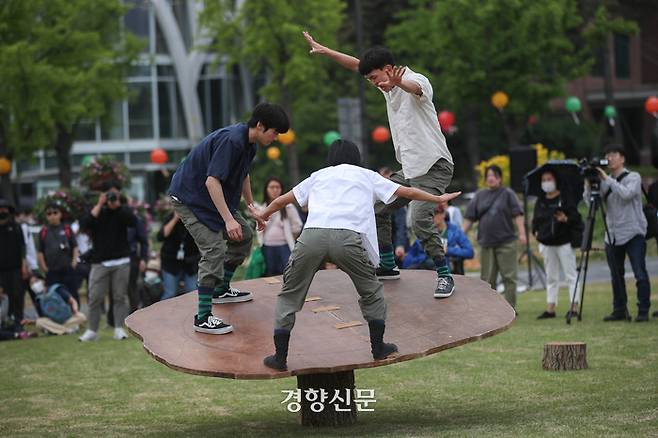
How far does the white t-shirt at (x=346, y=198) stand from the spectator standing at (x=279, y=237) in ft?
21.6

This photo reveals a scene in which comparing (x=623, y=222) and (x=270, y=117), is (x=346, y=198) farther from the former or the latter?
(x=623, y=222)

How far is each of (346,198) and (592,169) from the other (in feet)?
21.1

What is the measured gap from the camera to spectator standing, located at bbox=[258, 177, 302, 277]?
14445 mm

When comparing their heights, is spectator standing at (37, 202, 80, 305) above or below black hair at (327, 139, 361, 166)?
below

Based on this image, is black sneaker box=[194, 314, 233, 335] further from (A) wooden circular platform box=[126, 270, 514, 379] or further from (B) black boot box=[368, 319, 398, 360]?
(B) black boot box=[368, 319, 398, 360]

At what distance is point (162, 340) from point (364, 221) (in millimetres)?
1795

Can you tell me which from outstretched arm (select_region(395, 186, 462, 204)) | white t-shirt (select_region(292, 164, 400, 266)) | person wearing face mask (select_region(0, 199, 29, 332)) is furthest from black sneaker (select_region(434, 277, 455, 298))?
person wearing face mask (select_region(0, 199, 29, 332))

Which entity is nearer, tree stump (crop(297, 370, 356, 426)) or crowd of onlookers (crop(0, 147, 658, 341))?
tree stump (crop(297, 370, 356, 426))

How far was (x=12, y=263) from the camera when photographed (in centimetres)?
1585

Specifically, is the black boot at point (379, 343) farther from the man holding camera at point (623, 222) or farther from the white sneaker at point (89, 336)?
the white sneaker at point (89, 336)

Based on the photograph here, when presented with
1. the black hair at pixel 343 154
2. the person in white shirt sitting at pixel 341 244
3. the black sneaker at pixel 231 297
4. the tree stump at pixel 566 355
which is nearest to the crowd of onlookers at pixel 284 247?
the tree stump at pixel 566 355

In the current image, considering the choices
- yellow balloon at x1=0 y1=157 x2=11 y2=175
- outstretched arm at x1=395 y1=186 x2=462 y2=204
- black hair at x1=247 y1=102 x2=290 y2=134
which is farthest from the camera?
yellow balloon at x1=0 y1=157 x2=11 y2=175

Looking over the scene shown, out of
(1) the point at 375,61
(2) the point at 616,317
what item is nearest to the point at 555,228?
(2) the point at 616,317

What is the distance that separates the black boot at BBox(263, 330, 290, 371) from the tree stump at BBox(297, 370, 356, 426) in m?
1.08
